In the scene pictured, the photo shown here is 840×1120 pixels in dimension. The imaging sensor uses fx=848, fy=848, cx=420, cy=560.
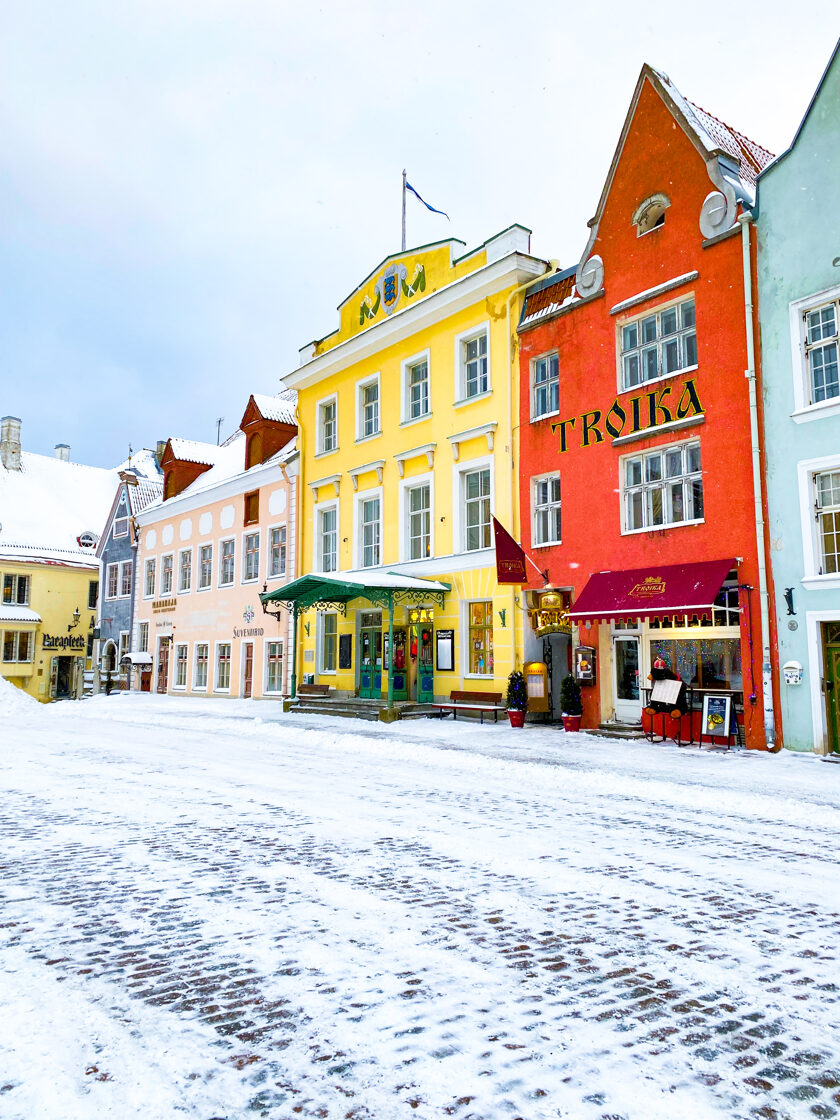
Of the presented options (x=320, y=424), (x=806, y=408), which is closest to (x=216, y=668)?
(x=320, y=424)

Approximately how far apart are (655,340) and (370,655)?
12596 mm

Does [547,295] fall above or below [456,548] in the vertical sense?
above

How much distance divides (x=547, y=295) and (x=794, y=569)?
9869mm

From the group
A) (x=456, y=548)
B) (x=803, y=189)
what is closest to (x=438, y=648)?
(x=456, y=548)

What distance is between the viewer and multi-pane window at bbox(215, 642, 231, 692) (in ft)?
108

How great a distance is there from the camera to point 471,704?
70.6 feet

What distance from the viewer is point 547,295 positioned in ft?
70.3

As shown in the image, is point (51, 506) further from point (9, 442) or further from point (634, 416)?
point (634, 416)

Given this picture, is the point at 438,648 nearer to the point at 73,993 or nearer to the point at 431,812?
the point at 431,812

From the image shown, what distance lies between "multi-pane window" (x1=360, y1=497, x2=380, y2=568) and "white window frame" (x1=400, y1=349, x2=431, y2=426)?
285 centimetres

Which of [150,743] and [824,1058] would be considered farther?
[150,743]

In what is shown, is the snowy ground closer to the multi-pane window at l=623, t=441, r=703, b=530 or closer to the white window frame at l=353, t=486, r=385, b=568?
the multi-pane window at l=623, t=441, r=703, b=530

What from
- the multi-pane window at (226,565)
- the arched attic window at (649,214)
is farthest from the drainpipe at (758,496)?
the multi-pane window at (226,565)

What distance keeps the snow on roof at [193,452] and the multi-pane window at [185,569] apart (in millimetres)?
5001
